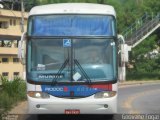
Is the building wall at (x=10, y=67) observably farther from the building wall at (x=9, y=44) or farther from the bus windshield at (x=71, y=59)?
the bus windshield at (x=71, y=59)

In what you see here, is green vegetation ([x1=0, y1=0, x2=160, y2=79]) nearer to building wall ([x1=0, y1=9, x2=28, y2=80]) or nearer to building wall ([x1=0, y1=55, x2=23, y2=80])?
building wall ([x1=0, y1=9, x2=28, y2=80])

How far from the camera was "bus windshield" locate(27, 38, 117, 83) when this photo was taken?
13539 mm

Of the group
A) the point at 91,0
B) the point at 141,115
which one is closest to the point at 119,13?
the point at 91,0

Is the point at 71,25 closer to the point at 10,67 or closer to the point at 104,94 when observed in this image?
the point at 104,94

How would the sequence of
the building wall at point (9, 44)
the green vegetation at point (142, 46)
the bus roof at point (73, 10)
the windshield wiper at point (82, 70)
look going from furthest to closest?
the building wall at point (9, 44) → the green vegetation at point (142, 46) → the bus roof at point (73, 10) → the windshield wiper at point (82, 70)

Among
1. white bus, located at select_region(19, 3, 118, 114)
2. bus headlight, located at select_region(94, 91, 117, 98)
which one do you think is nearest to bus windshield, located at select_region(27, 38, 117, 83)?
white bus, located at select_region(19, 3, 118, 114)

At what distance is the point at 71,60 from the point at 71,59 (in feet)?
0.10

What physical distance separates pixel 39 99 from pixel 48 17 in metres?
2.43

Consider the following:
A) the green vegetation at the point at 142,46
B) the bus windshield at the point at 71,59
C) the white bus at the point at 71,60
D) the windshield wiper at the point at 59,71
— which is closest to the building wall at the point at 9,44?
the green vegetation at the point at 142,46

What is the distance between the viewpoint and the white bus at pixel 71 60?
1346cm

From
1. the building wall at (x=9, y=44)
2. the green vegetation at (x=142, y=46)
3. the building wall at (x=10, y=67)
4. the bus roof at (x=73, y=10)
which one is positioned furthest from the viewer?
the building wall at (x=9, y=44)

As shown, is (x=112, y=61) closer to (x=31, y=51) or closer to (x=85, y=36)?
(x=85, y=36)

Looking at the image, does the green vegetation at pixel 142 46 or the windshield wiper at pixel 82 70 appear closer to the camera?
the windshield wiper at pixel 82 70

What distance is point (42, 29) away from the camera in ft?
45.7
